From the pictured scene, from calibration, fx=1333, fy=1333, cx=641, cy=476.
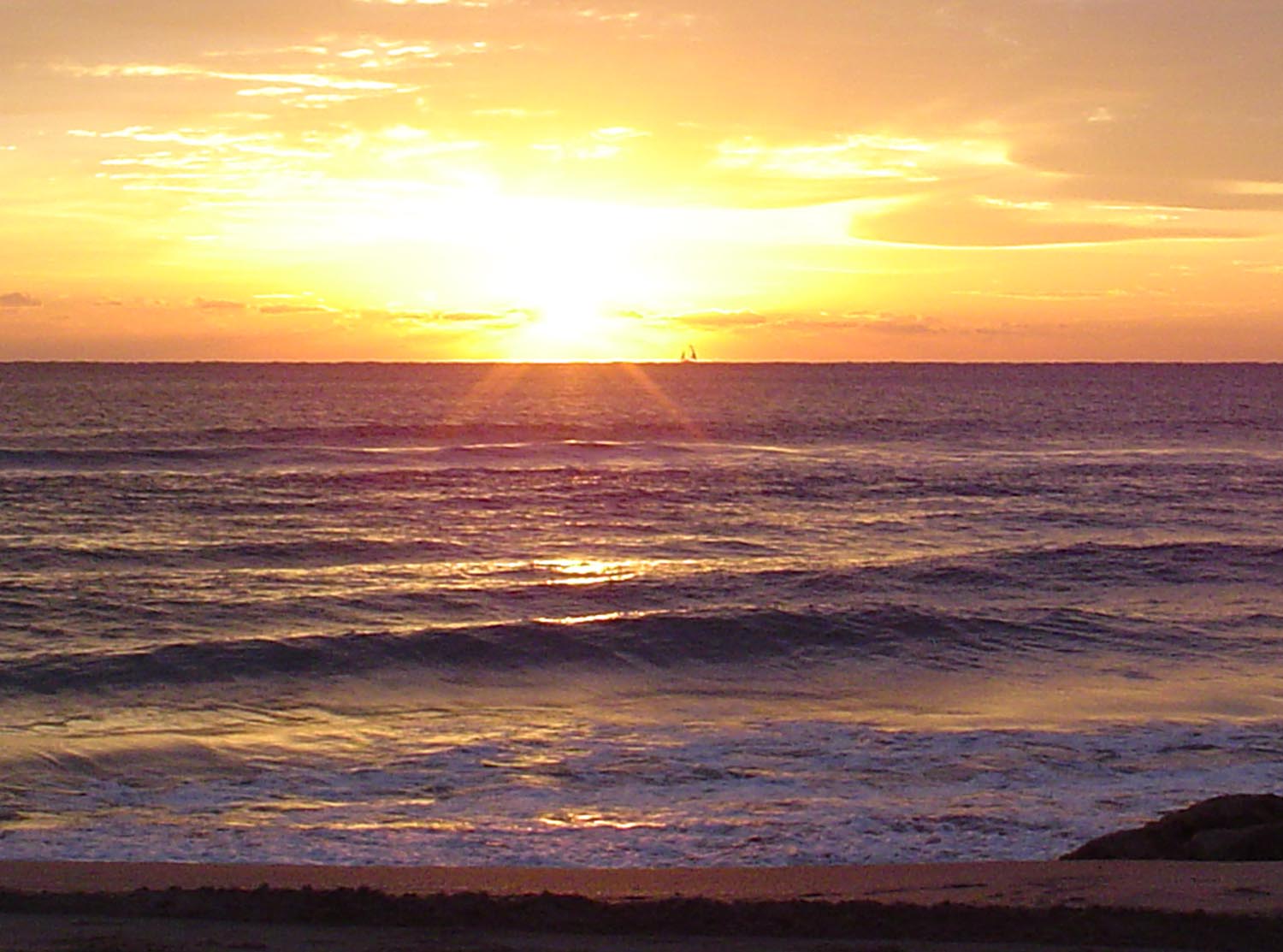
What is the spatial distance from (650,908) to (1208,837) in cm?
405

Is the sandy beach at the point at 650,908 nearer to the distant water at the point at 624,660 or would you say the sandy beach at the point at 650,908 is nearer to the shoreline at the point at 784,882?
the shoreline at the point at 784,882

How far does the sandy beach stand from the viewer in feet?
23.4

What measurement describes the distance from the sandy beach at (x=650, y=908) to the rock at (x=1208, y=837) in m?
0.29

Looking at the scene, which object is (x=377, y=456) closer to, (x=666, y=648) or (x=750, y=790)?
(x=666, y=648)

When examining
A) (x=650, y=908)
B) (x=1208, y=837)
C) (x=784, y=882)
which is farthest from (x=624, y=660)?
(x=650, y=908)

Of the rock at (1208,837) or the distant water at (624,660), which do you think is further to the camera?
the distant water at (624,660)

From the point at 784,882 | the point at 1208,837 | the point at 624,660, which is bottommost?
the point at 624,660

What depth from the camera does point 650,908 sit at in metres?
7.69

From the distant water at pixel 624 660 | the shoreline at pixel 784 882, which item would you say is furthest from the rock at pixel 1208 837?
the distant water at pixel 624 660

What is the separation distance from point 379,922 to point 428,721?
6.82 meters

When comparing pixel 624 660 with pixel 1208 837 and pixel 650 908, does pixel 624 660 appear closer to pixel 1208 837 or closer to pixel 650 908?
pixel 1208 837

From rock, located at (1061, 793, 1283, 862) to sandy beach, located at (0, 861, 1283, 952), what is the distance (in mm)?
291

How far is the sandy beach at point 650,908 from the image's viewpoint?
7.13m

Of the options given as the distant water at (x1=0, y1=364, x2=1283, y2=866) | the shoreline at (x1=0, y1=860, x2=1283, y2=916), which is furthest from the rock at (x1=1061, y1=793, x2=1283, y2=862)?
the distant water at (x1=0, y1=364, x2=1283, y2=866)
